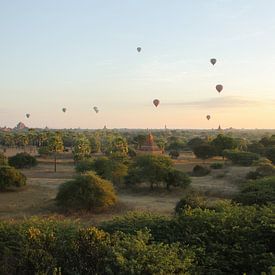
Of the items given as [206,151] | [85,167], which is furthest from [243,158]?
[85,167]

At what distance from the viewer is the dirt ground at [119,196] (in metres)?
32.0

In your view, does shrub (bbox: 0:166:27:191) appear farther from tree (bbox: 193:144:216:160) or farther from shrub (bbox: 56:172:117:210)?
tree (bbox: 193:144:216:160)

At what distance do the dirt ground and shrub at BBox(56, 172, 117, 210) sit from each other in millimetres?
939

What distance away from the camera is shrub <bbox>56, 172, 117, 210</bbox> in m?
32.8

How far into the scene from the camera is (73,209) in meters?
32.5

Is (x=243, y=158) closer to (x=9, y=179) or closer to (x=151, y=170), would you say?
(x=151, y=170)

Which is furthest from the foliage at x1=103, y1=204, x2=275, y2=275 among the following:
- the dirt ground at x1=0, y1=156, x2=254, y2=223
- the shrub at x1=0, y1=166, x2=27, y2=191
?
the shrub at x1=0, y1=166, x2=27, y2=191

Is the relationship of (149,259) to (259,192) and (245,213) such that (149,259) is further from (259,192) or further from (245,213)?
(259,192)

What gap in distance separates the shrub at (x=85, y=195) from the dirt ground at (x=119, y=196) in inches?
37.0

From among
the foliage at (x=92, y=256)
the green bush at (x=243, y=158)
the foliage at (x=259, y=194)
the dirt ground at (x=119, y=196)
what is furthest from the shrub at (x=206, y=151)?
the foliage at (x=92, y=256)

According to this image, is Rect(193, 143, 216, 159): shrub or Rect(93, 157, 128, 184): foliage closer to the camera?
Rect(93, 157, 128, 184): foliage

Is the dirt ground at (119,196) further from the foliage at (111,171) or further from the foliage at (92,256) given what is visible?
the foliage at (92,256)

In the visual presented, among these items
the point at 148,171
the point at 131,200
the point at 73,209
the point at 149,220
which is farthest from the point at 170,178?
the point at 149,220

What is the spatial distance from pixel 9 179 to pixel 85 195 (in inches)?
502
